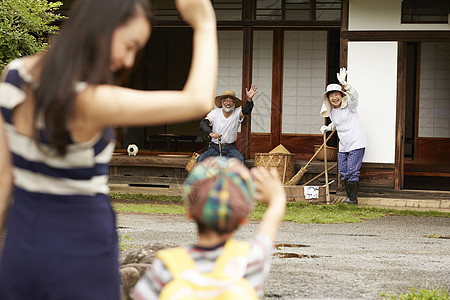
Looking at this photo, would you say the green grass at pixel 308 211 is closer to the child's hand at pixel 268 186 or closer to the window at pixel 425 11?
the window at pixel 425 11

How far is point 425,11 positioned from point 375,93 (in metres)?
1.61

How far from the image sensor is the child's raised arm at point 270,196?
2.01 m

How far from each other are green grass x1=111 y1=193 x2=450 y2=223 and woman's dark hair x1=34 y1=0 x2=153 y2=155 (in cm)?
761

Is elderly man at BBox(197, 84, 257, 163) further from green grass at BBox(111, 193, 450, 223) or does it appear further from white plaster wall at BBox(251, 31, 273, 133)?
white plaster wall at BBox(251, 31, 273, 133)

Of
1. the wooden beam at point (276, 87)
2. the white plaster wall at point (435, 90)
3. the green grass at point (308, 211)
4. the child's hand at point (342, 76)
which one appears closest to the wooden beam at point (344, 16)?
the child's hand at point (342, 76)

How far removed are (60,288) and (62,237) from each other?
0.13 m

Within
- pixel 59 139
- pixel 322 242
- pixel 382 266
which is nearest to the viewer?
pixel 59 139

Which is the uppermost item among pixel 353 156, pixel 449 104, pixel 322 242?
pixel 449 104

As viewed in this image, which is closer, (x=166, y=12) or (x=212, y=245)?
(x=212, y=245)

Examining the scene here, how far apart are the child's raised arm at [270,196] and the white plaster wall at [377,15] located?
9.37 m

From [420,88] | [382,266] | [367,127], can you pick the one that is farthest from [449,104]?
[382,266]

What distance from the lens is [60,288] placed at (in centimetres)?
169

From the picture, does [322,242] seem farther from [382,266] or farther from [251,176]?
[251,176]

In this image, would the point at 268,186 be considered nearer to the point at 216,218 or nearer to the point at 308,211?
the point at 216,218
